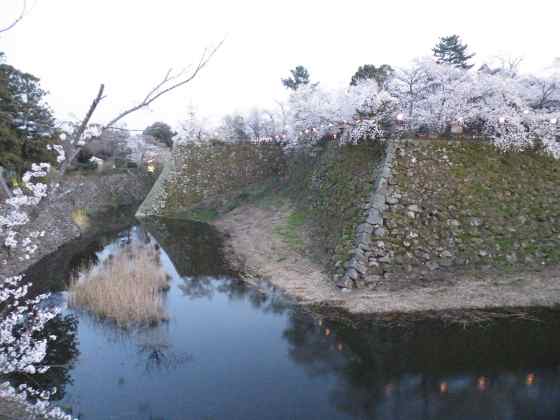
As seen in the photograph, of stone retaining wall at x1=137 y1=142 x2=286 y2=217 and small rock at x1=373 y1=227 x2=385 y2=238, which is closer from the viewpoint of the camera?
small rock at x1=373 y1=227 x2=385 y2=238

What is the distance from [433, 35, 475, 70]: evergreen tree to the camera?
1286 inches

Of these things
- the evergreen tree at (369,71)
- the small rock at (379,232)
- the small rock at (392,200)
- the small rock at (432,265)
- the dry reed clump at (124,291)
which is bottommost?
the dry reed clump at (124,291)

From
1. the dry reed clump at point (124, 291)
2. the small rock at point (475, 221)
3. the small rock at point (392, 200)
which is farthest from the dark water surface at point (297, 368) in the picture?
the small rock at point (392, 200)

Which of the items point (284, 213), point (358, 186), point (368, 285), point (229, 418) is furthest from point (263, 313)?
point (284, 213)

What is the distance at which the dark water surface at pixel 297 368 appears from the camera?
21.9ft

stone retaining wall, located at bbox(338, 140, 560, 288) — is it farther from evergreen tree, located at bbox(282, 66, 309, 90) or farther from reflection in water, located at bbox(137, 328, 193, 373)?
evergreen tree, located at bbox(282, 66, 309, 90)

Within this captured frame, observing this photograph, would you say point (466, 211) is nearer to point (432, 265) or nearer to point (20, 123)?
point (432, 265)

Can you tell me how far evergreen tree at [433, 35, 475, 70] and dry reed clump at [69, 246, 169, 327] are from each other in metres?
30.8

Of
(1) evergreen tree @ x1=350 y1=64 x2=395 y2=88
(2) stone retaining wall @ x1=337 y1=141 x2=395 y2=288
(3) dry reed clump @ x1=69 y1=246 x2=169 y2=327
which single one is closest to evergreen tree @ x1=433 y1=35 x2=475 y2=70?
(1) evergreen tree @ x1=350 y1=64 x2=395 y2=88

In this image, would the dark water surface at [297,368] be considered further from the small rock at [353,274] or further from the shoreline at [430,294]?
the small rock at [353,274]

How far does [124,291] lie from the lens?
10.7 m

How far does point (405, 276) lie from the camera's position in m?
11.0

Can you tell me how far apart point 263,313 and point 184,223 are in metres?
13.5

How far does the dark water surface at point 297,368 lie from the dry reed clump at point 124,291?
38cm
